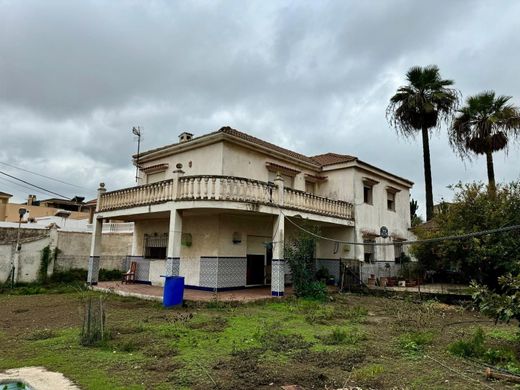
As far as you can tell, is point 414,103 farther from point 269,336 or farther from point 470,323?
point 269,336

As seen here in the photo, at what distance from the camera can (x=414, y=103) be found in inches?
882

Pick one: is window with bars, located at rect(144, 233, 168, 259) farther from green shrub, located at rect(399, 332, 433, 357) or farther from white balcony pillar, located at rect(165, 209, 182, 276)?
green shrub, located at rect(399, 332, 433, 357)

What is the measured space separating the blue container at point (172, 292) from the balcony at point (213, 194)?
292cm

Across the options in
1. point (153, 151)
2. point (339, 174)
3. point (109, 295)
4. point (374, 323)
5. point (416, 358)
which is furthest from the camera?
point (339, 174)

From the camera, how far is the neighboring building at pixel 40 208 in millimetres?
35819

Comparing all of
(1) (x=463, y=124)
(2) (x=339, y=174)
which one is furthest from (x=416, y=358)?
(1) (x=463, y=124)

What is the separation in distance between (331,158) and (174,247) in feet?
40.5

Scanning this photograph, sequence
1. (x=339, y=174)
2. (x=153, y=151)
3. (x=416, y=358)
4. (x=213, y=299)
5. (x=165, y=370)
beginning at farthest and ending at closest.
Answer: (x=339, y=174) → (x=153, y=151) → (x=213, y=299) → (x=416, y=358) → (x=165, y=370)

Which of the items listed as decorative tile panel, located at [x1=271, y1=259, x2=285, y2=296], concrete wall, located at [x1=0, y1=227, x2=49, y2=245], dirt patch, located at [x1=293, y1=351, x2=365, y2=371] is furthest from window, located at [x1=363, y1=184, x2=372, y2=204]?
concrete wall, located at [x1=0, y1=227, x2=49, y2=245]

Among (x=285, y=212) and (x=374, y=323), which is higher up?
(x=285, y=212)

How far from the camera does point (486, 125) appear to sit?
20250 mm

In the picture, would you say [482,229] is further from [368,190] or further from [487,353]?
[487,353]

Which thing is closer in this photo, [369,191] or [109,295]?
[109,295]

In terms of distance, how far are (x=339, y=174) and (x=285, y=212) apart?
6.35m
